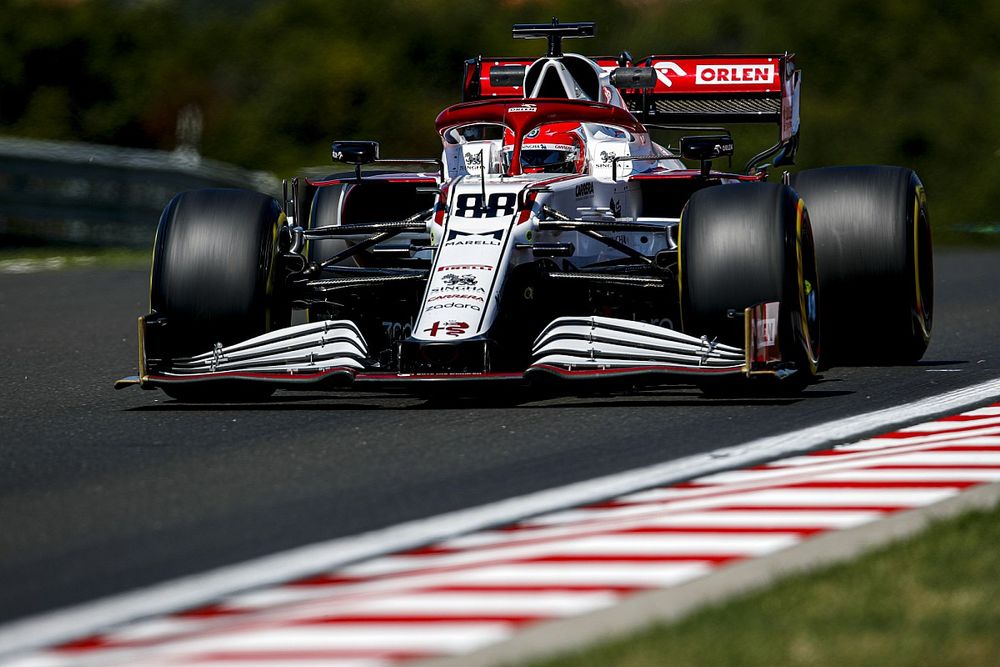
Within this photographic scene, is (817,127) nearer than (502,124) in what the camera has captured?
No

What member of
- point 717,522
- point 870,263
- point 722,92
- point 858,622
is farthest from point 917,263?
point 858,622

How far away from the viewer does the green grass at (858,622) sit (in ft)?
13.8

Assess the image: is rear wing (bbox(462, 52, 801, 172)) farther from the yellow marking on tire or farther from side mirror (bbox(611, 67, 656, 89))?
the yellow marking on tire

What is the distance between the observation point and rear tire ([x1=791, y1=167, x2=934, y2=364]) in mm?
10609

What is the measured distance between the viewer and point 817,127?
3569 cm

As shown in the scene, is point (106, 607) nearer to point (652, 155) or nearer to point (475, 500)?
point (475, 500)

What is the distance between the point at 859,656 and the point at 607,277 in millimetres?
5073

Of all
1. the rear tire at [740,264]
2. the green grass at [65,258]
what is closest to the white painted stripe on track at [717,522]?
the rear tire at [740,264]

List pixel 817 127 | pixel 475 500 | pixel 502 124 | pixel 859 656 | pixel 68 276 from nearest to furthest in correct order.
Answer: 1. pixel 859 656
2. pixel 475 500
3. pixel 502 124
4. pixel 68 276
5. pixel 817 127

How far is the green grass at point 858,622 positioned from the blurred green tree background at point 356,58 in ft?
105

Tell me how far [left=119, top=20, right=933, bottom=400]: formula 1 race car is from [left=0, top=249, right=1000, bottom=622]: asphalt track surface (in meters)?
0.23

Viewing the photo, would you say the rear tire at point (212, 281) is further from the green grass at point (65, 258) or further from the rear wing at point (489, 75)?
the green grass at point (65, 258)

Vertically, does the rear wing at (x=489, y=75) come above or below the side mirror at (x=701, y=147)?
above

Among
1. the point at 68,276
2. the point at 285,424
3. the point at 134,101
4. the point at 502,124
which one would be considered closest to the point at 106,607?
the point at 285,424
